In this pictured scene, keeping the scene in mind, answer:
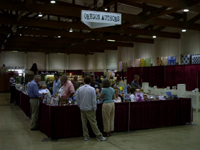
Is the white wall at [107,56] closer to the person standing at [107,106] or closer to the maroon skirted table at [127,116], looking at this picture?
the maroon skirted table at [127,116]

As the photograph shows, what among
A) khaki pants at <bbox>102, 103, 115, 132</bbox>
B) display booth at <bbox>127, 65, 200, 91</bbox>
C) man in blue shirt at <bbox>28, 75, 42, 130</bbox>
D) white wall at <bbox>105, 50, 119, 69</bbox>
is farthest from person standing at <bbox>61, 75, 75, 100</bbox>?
white wall at <bbox>105, 50, 119, 69</bbox>

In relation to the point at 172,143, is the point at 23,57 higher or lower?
higher

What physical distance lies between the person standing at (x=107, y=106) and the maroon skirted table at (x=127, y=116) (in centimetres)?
26

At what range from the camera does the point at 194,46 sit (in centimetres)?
1309

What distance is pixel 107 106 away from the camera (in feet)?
16.1

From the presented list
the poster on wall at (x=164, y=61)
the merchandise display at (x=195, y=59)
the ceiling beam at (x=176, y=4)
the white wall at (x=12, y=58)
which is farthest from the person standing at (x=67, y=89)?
the white wall at (x=12, y=58)

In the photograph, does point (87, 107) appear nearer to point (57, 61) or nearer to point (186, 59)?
point (186, 59)

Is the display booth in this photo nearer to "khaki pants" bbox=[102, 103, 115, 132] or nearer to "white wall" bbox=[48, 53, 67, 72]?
"khaki pants" bbox=[102, 103, 115, 132]

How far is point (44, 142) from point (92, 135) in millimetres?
1086

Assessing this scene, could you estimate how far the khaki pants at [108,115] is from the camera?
4.91 meters

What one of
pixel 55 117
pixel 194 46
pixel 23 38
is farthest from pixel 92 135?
pixel 23 38

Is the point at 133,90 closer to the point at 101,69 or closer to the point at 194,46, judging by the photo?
the point at 194,46

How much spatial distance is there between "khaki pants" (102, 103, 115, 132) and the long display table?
9.7 inches

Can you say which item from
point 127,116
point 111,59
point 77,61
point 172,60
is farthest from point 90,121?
point 77,61
